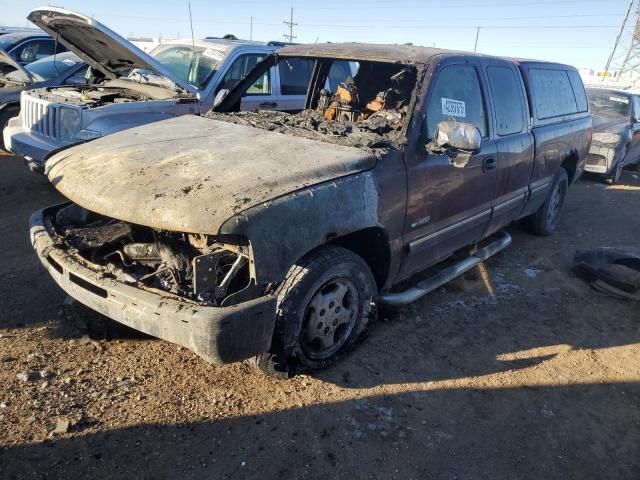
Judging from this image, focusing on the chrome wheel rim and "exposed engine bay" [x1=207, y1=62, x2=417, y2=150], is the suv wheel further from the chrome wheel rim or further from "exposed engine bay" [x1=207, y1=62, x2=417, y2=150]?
the chrome wheel rim

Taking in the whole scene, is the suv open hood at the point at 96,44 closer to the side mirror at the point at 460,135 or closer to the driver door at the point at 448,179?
the driver door at the point at 448,179

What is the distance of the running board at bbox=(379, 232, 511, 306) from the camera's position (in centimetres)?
349

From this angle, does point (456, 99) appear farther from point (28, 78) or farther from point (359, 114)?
point (28, 78)

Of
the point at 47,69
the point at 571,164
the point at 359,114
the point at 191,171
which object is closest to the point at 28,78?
the point at 47,69

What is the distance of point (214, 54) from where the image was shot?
6395 mm

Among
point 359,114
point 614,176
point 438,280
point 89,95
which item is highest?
point 359,114

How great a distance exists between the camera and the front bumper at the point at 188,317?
2320mm

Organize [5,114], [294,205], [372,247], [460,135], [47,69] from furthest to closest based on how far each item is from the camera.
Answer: [47,69]
[5,114]
[372,247]
[460,135]
[294,205]

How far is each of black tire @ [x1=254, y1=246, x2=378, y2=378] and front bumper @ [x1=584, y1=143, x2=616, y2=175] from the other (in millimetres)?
7578

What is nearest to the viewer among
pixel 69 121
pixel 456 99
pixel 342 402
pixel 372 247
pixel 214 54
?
pixel 342 402

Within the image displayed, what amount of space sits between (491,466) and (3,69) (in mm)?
9094

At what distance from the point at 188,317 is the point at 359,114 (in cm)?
253

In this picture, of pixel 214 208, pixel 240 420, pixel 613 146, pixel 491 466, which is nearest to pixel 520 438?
pixel 491 466

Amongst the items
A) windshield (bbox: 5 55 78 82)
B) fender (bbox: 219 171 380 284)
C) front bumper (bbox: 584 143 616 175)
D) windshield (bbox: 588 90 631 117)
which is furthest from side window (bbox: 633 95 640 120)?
windshield (bbox: 5 55 78 82)
